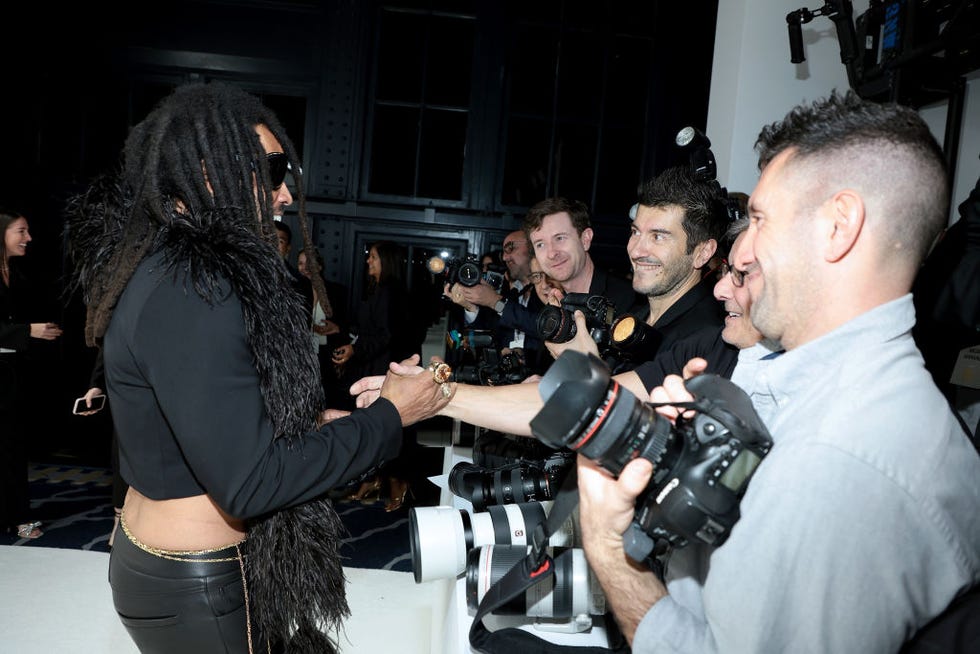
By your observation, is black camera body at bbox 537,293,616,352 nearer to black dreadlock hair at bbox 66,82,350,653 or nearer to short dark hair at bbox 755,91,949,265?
black dreadlock hair at bbox 66,82,350,653

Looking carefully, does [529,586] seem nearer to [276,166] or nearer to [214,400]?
[214,400]

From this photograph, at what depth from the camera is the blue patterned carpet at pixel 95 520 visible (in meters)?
3.60

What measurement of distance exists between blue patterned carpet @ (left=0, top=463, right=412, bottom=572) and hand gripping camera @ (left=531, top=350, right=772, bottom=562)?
2.81 metres

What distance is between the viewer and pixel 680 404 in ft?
3.07

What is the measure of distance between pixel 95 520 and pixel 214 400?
11.2 ft

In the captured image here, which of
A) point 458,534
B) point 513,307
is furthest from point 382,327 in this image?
point 458,534

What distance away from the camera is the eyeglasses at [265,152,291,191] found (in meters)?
1.41

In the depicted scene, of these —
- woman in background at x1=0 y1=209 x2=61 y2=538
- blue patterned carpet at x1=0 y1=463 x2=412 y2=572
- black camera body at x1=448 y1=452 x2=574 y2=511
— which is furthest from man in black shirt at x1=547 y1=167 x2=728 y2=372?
woman in background at x1=0 y1=209 x2=61 y2=538

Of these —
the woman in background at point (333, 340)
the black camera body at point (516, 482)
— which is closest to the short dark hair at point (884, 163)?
the black camera body at point (516, 482)

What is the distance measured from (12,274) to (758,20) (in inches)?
160

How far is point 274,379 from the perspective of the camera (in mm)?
1271

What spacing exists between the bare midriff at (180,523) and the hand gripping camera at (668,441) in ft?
2.30

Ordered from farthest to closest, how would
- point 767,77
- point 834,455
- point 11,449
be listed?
point 11,449 → point 767,77 → point 834,455

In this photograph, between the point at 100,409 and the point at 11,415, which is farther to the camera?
the point at 11,415
